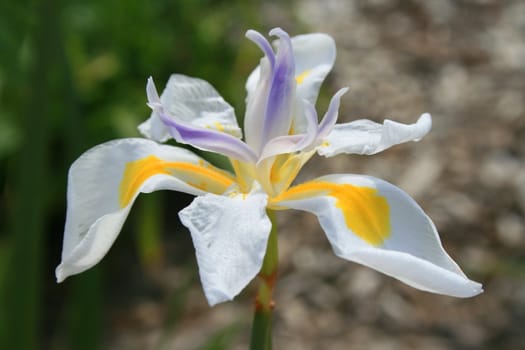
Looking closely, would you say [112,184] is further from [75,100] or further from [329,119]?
[75,100]

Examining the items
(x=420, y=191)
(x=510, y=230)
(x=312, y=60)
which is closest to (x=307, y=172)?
(x=420, y=191)

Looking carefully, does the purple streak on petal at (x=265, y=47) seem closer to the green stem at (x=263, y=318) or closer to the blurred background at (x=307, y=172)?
the green stem at (x=263, y=318)

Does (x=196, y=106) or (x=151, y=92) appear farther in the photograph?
(x=196, y=106)

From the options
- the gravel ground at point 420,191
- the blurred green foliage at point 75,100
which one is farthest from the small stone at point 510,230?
the blurred green foliage at point 75,100

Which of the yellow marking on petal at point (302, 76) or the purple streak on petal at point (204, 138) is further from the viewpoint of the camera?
the yellow marking on petal at point (302, 76)

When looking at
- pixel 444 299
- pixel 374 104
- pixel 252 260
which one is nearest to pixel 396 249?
pixel 252 260

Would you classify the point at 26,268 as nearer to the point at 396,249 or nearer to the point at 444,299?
the point at 396,249
